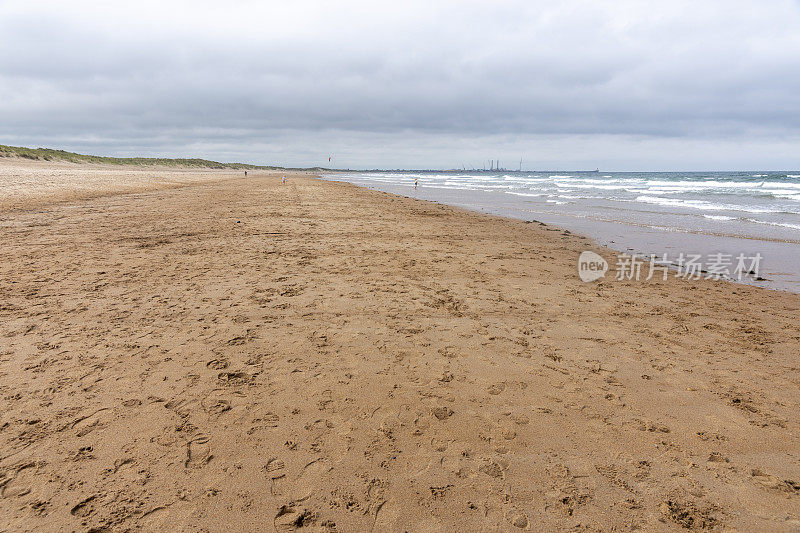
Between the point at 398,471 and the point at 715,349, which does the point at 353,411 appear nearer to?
the point at 398,471

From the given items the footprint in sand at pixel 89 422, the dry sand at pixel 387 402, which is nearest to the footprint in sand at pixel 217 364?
the dry sand at pixel 387 402

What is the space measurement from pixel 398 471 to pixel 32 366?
358 centimetres

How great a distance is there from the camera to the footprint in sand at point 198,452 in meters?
2.61

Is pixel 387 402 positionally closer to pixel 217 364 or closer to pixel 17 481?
pixel 217 364

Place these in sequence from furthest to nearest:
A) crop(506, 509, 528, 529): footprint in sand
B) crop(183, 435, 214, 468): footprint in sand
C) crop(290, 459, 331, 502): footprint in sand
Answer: crop(183, 435, 214, 468): footprint in sand, crop(290, 459, 331, 502): footprint in sand, crop(506, 509, 528, 529): footprint in sand

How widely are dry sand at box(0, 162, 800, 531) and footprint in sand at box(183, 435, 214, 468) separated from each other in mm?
12

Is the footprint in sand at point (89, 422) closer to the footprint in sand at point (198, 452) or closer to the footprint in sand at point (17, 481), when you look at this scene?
the footprint in sand at point (17, 481)

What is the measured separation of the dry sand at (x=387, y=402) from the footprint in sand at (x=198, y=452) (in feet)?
0.04

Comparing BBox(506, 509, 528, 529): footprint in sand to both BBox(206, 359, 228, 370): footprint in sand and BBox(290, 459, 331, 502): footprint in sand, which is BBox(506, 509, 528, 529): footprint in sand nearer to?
BBox(290, 459, 331, 502): footprint in sand

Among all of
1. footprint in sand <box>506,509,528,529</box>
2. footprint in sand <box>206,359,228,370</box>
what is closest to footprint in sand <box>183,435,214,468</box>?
footprint in sand <box>206,359,228,370</box>

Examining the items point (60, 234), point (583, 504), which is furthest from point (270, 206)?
point (583, 504)

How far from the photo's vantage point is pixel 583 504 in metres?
2.39

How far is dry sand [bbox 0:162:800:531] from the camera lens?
7.72 ft

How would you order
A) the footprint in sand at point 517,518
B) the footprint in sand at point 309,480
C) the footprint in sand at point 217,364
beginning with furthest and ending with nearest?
the footprint in sand at point 217,364
the footprint in sand at point 309,480
the footprint in sand at point 517,518
